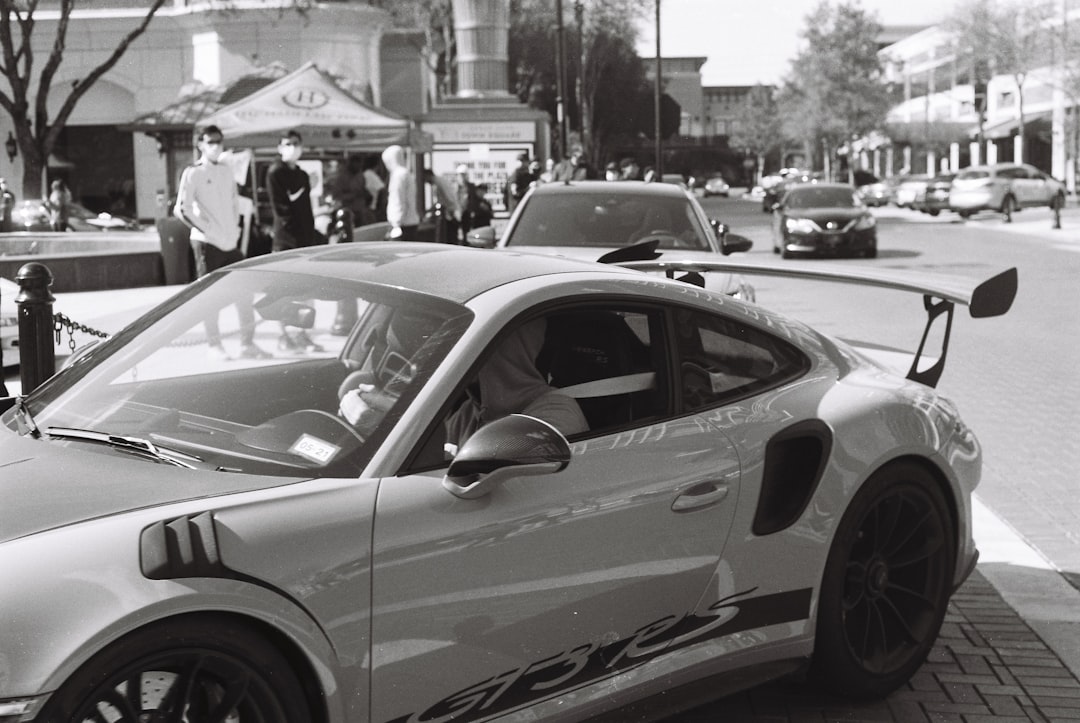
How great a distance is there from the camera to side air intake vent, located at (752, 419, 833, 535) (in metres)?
4.00

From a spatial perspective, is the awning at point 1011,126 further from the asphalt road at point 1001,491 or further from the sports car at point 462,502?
the sports car at point 462,502

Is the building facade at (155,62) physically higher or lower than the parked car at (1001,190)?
higher

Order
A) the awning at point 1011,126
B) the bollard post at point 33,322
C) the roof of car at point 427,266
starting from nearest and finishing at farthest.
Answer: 1. the roof of car at point 427,266
2. the bollard post at point 33,322
3. the awning at point 1011,126

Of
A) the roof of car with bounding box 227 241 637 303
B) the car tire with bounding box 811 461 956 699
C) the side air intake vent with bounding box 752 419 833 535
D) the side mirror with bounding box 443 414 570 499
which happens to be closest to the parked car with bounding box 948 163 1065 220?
the car tire with bounding box 811 461 956 699

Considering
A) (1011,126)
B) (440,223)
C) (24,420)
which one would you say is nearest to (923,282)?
(24,420)

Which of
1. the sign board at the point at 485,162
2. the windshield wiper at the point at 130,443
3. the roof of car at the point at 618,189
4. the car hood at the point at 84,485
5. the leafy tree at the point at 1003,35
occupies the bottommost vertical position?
the car hood at the point at 84,485

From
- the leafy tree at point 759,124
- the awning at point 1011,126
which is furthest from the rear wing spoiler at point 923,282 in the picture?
the leafy tree at point 759,124

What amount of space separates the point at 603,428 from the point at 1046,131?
3020 inches

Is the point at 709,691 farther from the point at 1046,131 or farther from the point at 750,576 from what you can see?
the point at 1046,131

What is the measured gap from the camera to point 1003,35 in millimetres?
65250

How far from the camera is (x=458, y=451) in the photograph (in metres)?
3.38

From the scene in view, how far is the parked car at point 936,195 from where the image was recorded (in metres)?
48.6

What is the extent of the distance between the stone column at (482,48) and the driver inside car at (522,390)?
118ft

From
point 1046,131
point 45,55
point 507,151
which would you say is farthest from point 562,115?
point 1046,131
